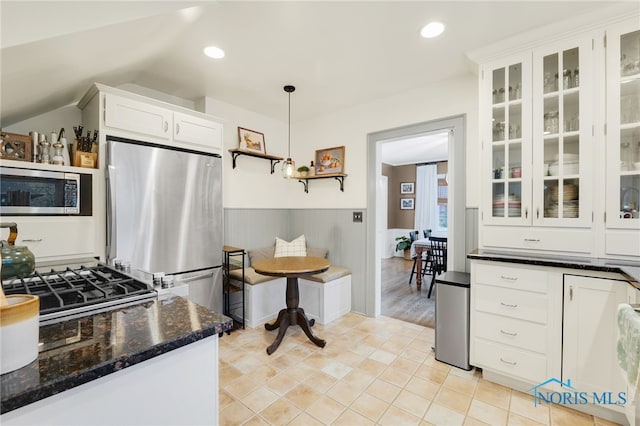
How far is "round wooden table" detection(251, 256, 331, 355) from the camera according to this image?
2473 mm

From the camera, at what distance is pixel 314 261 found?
2.85m

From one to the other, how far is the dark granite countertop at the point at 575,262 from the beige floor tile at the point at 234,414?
188 cm

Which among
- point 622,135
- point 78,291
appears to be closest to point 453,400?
point 622,135

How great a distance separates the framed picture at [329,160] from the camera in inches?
141

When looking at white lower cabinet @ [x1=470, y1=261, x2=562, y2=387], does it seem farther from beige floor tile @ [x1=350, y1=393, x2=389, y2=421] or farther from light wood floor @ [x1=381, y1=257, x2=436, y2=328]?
light wood floor @ [x1=381, y1=257, x2=436, y2=328]

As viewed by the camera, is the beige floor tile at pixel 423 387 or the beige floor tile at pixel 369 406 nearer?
the beige floor tile at pixel 369 406

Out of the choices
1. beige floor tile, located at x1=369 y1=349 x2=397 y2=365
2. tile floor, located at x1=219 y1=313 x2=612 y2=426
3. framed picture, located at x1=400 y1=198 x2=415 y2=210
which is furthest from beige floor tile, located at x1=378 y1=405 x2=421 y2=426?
framed picture, located at x1=400 y1=198 x2=415 y2=210

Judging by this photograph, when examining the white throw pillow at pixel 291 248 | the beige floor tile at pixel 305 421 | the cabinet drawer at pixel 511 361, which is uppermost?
the white throw pillow at pixel 291 248

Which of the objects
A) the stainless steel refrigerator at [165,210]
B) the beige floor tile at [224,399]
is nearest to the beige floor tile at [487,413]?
the beige floor tile at [224,399]

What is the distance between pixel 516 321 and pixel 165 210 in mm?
2859

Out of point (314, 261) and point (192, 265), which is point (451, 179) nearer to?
point (314, 261)

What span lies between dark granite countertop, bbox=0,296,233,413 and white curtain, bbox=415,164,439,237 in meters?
6.60

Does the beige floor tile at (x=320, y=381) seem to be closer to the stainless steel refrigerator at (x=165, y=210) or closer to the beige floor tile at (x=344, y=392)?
the beige floor tile at (x=344, y=392)

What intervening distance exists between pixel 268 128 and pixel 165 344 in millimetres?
3462
